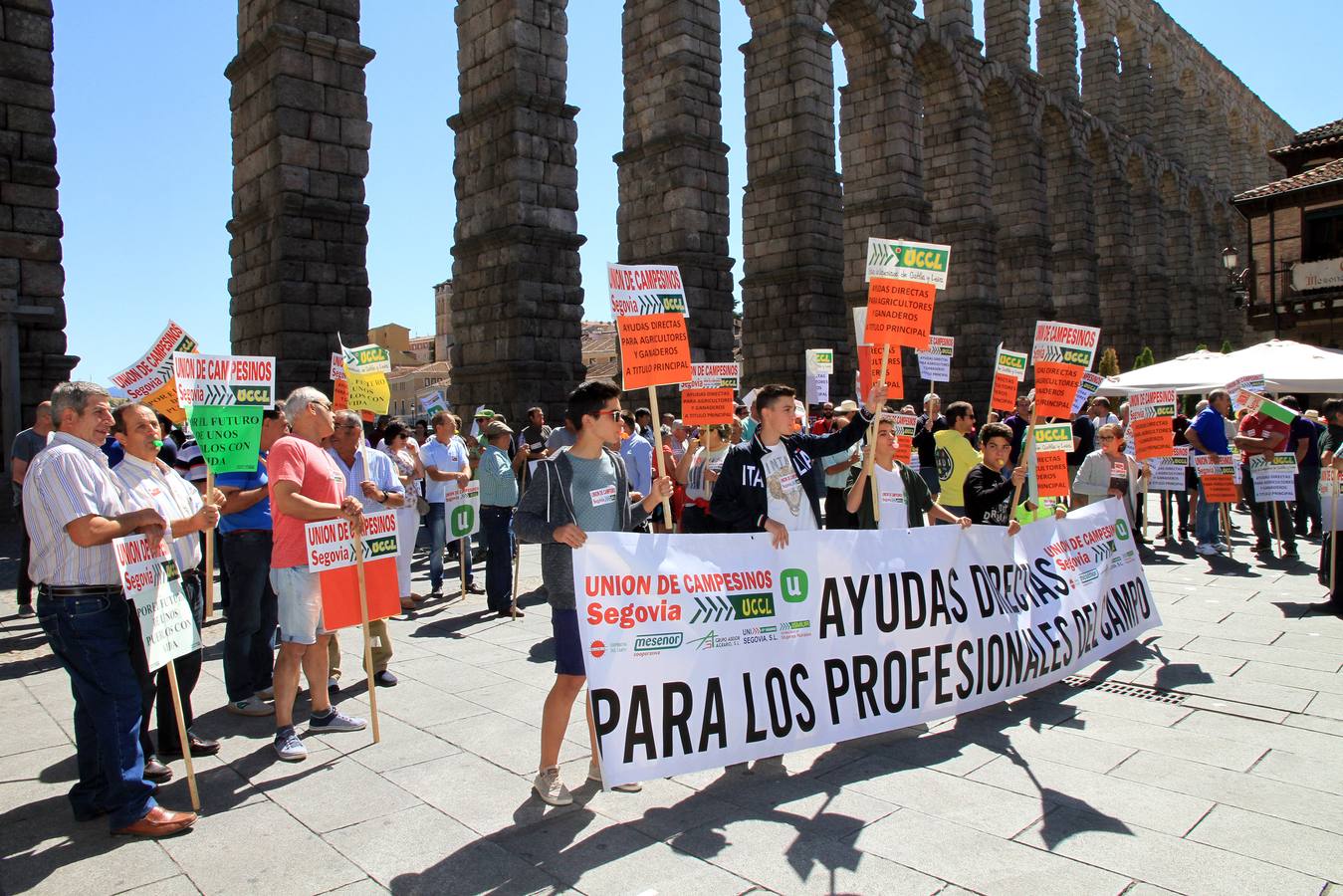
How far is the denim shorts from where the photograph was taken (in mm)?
4715

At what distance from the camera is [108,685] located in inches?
143

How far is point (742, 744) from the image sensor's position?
4.06m

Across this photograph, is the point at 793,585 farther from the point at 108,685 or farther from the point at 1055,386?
the point at 1055,386

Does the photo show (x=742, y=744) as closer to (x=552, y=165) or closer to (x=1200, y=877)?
(x=1200, y=877)

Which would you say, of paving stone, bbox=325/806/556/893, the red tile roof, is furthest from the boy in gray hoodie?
the red tile roof

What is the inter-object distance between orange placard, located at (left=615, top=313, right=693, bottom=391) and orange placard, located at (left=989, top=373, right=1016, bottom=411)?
526 centimetres

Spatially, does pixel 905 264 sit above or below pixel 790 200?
below

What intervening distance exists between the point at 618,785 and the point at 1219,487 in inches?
390

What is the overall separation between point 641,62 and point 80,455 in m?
17.3

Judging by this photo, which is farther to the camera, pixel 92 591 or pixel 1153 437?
pixel 1153 437

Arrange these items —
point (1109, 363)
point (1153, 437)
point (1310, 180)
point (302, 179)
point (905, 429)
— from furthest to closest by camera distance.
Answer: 1. point (1310, 180)
2. point (1109, 363)
3. point (302, 179)
4. point (905, 429)
5. point (1153, 437)

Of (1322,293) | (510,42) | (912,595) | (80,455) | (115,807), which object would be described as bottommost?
(115,807)

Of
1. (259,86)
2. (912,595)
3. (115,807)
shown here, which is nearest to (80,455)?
(115,807)

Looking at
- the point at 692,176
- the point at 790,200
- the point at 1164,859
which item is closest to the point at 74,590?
the point at 1164,859
